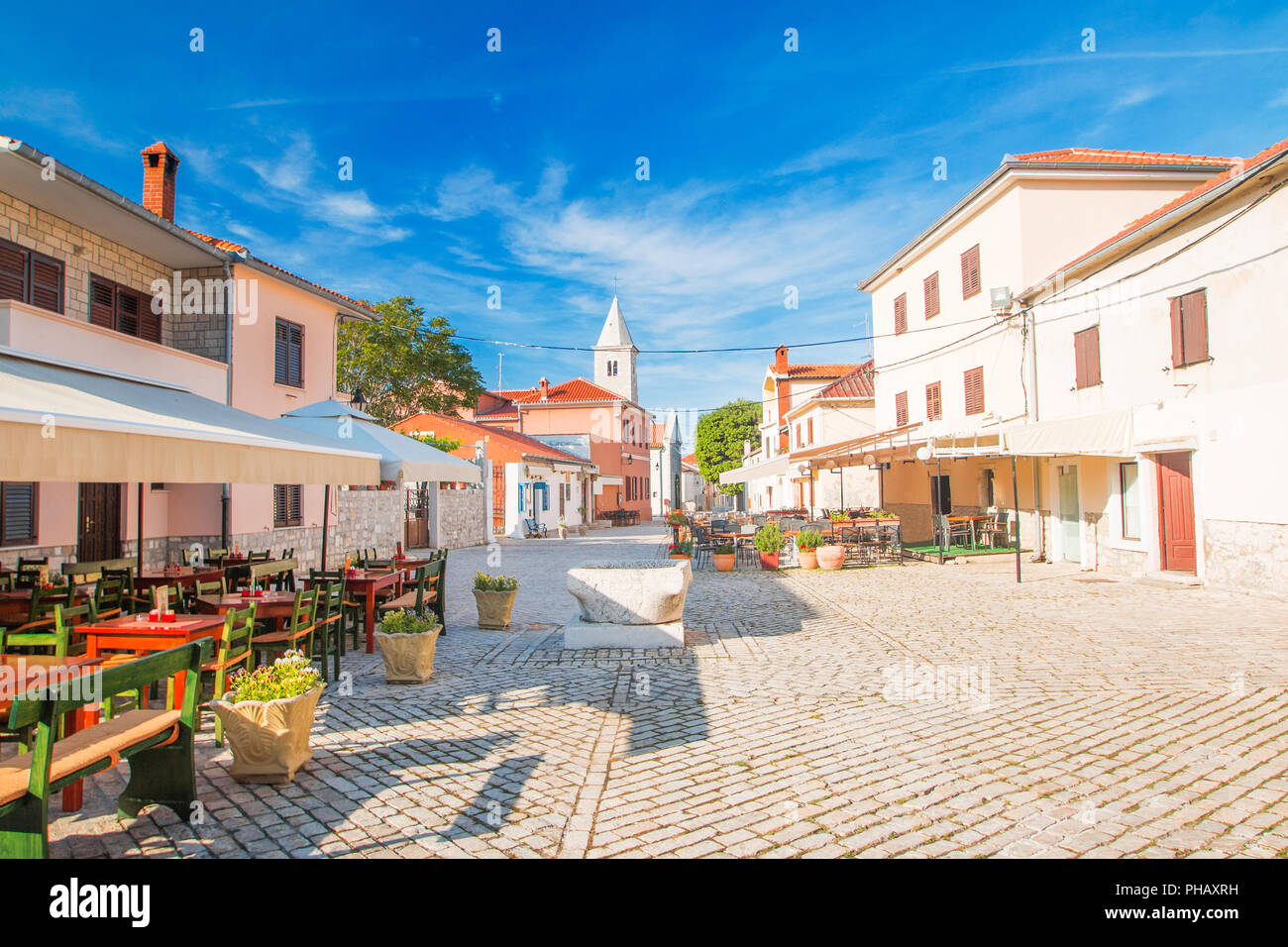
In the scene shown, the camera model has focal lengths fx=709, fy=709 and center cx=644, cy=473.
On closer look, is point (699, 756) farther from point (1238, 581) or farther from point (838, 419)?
point (838, 419)

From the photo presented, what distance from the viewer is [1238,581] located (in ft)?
35.2

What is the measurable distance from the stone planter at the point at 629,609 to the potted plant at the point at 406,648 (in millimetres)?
1873

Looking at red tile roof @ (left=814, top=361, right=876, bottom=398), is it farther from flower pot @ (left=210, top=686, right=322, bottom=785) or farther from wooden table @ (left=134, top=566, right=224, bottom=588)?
flower pot @ (left=210, top=686, right=322, bottom=785)

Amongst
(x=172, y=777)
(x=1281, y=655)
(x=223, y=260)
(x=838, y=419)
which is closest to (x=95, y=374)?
(x=172, y=777)

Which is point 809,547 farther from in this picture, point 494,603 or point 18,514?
point 18,514

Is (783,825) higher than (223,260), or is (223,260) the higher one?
(223,260)

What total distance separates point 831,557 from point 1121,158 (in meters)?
12.3

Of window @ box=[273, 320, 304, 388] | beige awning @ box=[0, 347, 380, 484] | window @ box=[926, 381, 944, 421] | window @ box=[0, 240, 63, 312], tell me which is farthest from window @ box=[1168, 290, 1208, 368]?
window @ box=[0, 240, 63, 312]

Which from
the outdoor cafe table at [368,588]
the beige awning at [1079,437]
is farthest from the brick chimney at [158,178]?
the beige awning at [1079,437]

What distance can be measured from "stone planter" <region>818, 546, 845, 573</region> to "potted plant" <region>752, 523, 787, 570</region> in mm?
929

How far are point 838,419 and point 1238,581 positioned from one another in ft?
66.2

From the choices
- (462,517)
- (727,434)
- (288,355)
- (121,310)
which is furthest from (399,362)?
(727,434)

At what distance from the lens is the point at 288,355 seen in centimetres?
1577

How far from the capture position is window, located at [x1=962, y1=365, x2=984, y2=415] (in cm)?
1845
